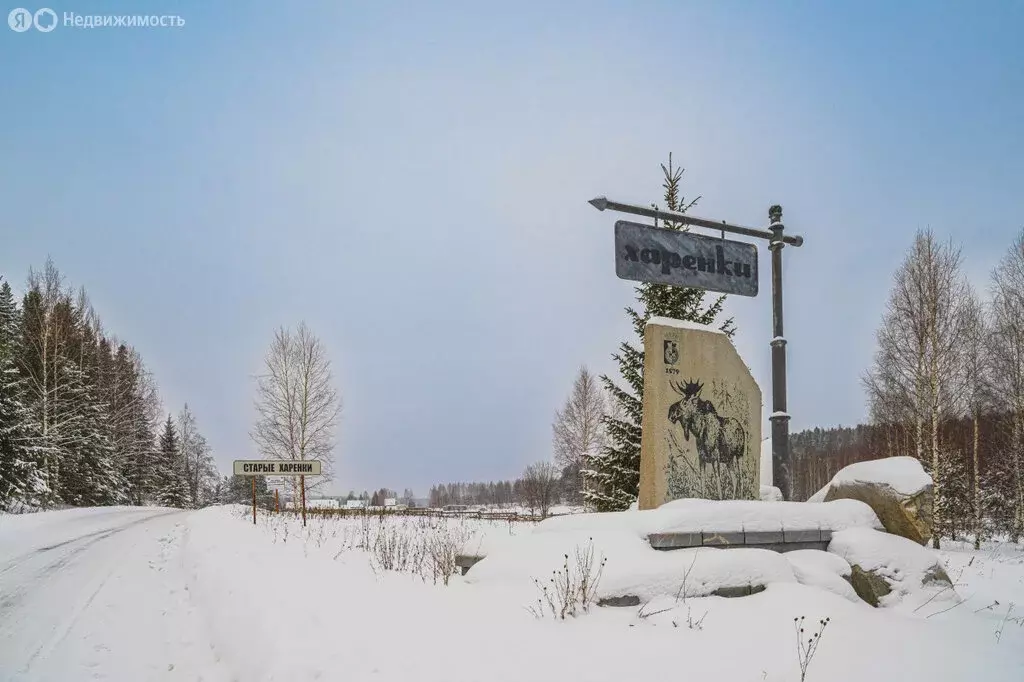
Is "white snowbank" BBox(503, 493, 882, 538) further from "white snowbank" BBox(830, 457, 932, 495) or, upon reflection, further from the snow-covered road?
the snow-covered road

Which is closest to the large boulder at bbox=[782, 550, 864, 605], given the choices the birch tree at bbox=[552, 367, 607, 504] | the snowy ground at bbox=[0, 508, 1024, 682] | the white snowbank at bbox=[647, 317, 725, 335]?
the snowy ground at bbox=[0, 508, 1024, 682]

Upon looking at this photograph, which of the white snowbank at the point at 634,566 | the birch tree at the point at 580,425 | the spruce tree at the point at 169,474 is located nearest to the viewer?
the white snowbank at the point at 634,566

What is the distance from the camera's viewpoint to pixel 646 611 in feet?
14.4

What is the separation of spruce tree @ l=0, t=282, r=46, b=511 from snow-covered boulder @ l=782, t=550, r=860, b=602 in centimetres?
2576

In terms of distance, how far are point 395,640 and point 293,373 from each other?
26.8 meters

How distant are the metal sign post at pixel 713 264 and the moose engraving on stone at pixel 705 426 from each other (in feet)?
1.76

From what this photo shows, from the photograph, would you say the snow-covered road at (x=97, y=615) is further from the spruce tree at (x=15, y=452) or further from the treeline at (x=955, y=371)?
the treeline at (x=955, y=371)

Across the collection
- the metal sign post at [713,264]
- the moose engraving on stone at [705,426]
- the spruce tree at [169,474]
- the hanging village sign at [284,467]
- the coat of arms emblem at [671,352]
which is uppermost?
the metal sign post at [713,264]

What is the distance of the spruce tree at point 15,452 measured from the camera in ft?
67.1

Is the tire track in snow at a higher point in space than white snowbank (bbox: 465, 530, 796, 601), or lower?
lower

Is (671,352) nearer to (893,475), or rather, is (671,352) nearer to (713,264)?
(713,264)

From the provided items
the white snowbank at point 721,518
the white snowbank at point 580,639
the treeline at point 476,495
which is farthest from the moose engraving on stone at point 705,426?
the treeline at point 476,495

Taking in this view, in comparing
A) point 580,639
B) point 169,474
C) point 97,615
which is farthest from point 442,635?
point 169,474

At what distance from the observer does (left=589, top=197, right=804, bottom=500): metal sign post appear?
22.4 feet
